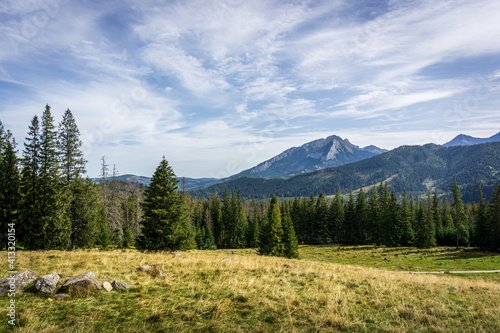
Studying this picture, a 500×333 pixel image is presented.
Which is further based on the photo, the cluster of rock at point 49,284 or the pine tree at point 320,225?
the pine tree at point 320,225

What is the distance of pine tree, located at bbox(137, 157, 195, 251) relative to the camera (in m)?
28.7

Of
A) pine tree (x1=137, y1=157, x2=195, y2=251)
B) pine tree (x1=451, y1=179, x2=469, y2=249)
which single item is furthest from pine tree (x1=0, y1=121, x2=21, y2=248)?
pine tree (x1=451, y1=179, x2=469, y2=249)

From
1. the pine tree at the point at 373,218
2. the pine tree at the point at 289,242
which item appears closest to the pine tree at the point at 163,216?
the pine tree at the point at 289,242

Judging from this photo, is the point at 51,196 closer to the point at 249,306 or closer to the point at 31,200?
the point at 31,200

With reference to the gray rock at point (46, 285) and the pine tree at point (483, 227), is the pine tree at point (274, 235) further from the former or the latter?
the pine tree at point (483, 227)

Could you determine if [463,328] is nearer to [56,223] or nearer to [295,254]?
[56,223]

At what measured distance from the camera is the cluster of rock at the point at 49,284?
360 inches

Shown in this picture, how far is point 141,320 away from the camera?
763 centimetres

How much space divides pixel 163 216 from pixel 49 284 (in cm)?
1966

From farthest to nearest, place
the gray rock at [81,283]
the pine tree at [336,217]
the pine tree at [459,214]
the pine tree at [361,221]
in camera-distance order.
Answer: the pine tree at [336,217], the pine tree at [361,221], the pine tree at [459,214], the gray rock at [81,283]

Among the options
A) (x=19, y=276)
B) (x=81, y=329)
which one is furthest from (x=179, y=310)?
(x=19, y=276)

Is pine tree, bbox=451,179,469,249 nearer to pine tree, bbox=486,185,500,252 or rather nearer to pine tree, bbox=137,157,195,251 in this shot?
pine tree, bbox=486,185,500,252

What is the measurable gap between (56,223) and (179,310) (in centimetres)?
2415

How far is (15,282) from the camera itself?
9.38 metres
